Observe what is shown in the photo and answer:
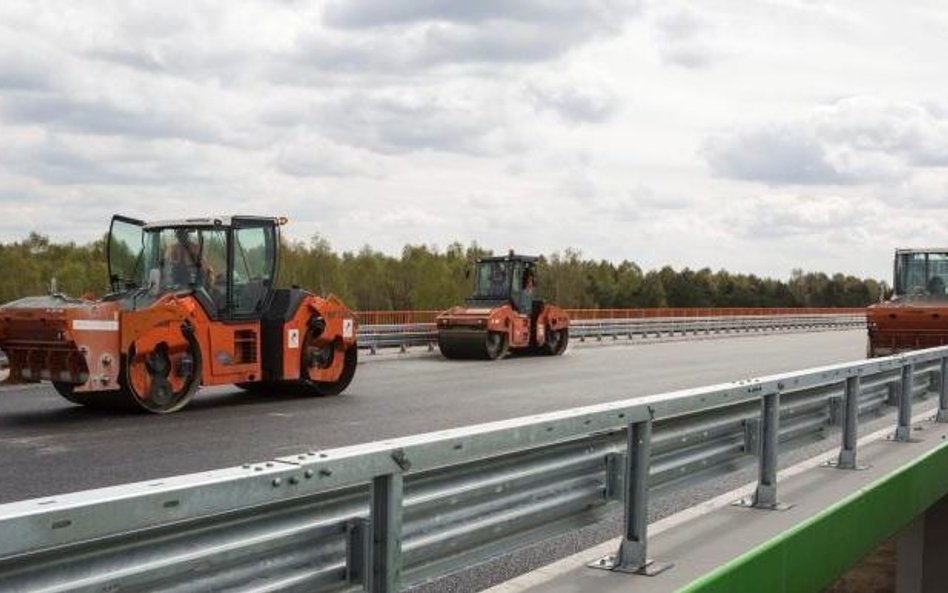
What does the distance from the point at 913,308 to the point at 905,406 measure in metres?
14.9

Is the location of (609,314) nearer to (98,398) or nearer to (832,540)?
(98,398)

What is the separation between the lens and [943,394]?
1099 cm

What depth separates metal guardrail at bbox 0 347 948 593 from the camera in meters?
2.74

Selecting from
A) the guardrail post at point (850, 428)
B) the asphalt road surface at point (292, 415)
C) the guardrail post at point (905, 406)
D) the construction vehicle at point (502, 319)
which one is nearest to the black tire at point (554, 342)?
the construction vehicle at point (502, 319)

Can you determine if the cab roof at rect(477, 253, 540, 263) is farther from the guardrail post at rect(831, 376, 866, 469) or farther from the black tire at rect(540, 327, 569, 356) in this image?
the guardrail post at rect(831, 376, 866, 469)

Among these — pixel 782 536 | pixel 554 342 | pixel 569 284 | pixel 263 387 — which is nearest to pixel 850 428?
pixel 782 536

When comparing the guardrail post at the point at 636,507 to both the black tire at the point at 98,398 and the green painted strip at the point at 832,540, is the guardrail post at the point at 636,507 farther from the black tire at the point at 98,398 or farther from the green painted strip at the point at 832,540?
the black tire at the point at 98,398

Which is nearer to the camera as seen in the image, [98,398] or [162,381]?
[162,381]

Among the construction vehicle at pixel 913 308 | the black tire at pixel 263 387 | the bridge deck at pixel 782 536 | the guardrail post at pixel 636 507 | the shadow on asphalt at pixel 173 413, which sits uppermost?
the construction vehicle at pixel 913 308

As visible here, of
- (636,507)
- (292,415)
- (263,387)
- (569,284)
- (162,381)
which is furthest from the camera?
(569,284)

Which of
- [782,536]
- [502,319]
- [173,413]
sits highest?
[502,319]

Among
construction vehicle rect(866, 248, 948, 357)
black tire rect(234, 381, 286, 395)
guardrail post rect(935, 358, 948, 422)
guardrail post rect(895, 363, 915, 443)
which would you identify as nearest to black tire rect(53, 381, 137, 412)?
black tire rect(234, 381, 286, 395)

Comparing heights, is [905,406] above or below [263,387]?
above

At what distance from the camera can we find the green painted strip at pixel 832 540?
5.37 metres
